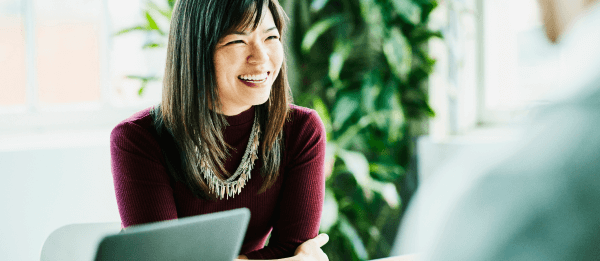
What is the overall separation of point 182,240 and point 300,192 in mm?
627

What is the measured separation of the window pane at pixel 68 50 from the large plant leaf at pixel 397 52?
1.43 metres

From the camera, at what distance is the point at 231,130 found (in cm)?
129

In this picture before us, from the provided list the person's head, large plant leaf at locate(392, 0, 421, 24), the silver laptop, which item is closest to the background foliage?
large plant leaf at locate(392, 0, 421, 24)

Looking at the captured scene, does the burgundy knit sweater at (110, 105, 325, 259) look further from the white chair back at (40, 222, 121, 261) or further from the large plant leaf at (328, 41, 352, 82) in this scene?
the large plant leaf at (328, 41, 352, 82)

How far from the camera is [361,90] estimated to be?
92.5 inches

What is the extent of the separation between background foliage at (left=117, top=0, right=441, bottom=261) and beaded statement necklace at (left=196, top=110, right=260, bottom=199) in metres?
1.00

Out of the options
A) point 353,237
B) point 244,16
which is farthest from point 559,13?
point 353,237

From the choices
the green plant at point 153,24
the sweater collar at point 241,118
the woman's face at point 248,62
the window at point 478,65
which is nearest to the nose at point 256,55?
the woman's face at point 248,62

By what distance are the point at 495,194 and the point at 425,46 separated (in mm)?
2272

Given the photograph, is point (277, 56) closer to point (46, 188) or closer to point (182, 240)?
point (182, 240)

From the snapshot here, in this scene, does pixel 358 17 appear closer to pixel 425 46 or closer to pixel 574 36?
→ pixel 425 46

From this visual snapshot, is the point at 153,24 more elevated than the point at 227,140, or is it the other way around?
the point at 153,24

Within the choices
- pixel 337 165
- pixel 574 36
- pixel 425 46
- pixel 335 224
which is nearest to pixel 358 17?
pixel 425 46

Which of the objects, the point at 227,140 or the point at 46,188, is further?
the point at 46,188
